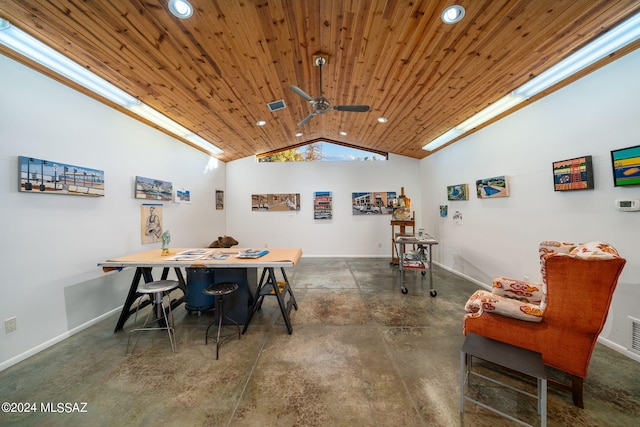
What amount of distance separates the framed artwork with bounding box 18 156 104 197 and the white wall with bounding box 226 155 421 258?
3.76 m

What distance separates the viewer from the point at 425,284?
408 centimetres

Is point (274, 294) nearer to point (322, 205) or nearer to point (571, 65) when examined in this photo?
point (322, 205)

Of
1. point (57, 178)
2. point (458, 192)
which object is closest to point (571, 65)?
point (458, 192)

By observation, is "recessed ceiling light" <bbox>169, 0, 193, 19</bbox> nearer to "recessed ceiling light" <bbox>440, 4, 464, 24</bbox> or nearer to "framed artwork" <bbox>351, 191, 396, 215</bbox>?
"recessed ceiling light" <bbox>440, 4, 464, 24</bbox>

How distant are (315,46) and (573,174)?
3.28 meters

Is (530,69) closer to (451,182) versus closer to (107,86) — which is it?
(451,182)

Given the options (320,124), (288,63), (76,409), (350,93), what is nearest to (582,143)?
(350,93)

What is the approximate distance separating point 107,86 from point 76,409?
3249 millimetres

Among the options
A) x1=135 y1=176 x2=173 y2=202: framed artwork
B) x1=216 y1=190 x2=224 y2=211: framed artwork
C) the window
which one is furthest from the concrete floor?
the window

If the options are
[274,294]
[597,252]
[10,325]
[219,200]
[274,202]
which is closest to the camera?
[597,252]

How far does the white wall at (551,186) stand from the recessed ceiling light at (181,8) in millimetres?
4033

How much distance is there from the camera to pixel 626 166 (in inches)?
78.3

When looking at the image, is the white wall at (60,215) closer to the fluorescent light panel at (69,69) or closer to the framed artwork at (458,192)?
the fluorescent light panel at (69,69)

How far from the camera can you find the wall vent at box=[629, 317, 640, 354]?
6.39 feet
